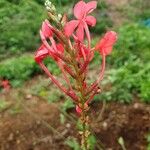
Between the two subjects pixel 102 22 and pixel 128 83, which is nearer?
pixel 128 83

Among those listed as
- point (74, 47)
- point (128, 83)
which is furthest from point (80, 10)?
point (128, 83)

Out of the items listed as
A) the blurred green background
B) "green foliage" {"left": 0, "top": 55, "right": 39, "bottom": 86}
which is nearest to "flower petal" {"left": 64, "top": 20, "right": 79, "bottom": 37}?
the blurred green background

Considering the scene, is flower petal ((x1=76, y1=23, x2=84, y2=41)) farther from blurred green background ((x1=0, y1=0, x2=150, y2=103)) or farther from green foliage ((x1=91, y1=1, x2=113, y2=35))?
green foliage ((x1=91, y1=1, x2=113, y2=35))

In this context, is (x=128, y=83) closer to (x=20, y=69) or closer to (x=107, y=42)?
(x=20, y=69)

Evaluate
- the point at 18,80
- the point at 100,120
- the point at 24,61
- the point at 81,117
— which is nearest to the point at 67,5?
the point at 24,61

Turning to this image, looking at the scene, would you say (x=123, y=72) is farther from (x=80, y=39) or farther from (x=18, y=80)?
Result: (x=80, y=39)

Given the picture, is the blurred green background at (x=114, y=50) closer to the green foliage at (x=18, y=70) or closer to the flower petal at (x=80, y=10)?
the green foliage at (x=18, y=70)
